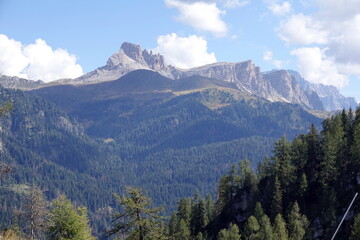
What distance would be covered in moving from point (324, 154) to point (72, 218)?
5977cm

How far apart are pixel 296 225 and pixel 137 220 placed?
145 feet

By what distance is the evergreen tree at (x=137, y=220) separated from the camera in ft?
105

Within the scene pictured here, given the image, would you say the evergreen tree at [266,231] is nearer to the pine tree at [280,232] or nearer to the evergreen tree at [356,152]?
the pine tree at [280,232]

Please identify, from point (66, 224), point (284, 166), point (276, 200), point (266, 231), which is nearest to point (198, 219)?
point (276, 200)

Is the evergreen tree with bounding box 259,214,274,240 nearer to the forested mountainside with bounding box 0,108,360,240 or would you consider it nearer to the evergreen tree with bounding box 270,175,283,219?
the forested mountainside with bounding box 0,108,360,240

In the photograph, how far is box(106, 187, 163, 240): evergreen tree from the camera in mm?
32125

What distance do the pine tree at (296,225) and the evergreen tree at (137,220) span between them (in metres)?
41.3

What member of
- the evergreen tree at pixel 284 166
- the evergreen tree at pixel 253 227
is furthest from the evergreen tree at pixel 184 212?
the evergreen tree at pixel 284 166

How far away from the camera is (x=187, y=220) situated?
93.8 metres

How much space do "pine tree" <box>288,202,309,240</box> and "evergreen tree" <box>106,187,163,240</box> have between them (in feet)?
135

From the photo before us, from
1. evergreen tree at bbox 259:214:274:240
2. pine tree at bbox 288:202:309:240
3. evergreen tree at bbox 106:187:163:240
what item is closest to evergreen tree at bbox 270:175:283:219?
pine tree at bbox 288:202:309:240

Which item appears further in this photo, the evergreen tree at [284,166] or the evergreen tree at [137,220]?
the evergreen tree at [284,166]

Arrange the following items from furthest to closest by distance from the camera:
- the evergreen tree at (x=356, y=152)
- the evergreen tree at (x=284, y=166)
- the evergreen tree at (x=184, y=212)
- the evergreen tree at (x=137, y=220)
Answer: the evergreen tree at (x=184, y=212) → the evergreen tree at (x=284, y=166) → the evergreen tree at (x=356, y=152) → the evergreen tree at (x=137, y=220)

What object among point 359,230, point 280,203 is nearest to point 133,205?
point 359,230
